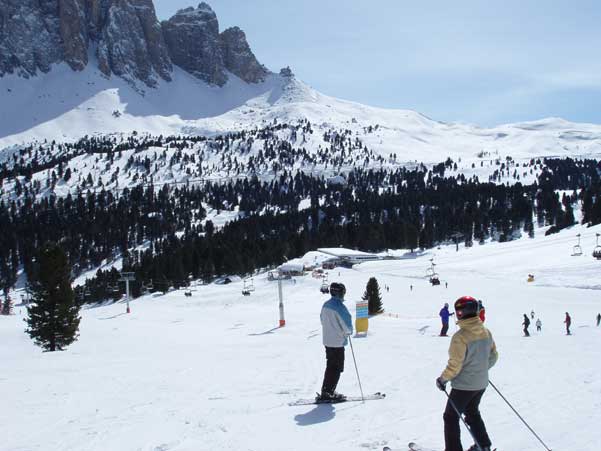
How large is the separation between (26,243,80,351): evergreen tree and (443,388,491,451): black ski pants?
27.3 meters

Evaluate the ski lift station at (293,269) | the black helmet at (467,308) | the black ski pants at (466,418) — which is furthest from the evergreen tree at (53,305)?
the ski lift station at (293,269)

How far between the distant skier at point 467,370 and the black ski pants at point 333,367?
127 inches

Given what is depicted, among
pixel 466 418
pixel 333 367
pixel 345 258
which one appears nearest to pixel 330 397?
pixel 333 367

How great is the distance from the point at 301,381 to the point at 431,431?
4.62 m

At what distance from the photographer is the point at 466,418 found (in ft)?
21.3

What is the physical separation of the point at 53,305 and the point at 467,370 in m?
28.5

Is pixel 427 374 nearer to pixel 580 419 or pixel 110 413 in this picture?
pixel 580 419

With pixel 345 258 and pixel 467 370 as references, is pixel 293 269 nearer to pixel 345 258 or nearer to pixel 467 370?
pixel 345 258

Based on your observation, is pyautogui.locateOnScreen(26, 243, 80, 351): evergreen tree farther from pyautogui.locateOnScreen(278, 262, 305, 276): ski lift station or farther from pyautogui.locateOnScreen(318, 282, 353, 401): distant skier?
pyautogui.locateOnScreen(278, 262, 305, 276): ski lift station

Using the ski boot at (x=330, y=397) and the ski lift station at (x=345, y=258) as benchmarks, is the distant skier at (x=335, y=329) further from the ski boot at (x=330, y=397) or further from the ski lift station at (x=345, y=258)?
the ski lift station at (x=345, y=258)

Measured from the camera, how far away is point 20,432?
8.62 metres

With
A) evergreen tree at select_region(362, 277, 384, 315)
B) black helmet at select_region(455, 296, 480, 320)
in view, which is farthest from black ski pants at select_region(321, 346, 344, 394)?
evergreen tree at select_region(362, 277, 384, 315)

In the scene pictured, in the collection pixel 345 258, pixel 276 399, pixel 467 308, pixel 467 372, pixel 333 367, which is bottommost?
pixel 345 258

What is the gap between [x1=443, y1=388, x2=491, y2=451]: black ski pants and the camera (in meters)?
6.36
